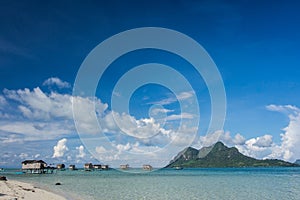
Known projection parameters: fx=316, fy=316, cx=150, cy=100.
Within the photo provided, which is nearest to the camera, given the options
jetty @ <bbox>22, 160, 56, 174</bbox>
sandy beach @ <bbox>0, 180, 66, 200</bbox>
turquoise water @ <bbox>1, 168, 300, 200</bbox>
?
sandy beach @ <bbox>0, 180, 66, 200</bbox>

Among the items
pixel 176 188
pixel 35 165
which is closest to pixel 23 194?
pixel 176 188

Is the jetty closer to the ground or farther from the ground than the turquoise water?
farther from the ground

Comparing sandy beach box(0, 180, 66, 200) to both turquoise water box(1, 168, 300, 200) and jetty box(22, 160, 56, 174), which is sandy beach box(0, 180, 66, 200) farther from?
jetty box(22, 160, 56, 174)

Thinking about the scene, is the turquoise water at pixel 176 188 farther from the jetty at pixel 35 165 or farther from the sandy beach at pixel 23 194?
the jetty at pixel 35 165

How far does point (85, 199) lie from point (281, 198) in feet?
67.2

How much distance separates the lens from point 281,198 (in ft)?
110

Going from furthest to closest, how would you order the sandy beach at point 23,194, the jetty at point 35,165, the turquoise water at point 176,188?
the jetty at point 35,165 → the turquoise water at point 176,188 → the sandy beach at point 23,194

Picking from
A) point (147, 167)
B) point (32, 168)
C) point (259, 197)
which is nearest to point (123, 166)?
point (147, 167)

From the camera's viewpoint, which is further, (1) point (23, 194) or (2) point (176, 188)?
(2) point (176, 188)

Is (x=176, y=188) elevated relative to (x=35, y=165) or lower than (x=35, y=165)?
lower

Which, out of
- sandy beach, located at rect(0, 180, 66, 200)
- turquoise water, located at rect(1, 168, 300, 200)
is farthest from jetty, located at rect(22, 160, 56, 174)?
sandy beach, located at rect(0, 180, 66, 200)

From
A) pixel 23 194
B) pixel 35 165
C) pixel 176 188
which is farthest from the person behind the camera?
pixel 35 165

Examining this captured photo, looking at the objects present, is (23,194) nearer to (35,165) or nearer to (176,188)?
(176,188)

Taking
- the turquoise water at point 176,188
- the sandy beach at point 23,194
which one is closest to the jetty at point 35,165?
the turquoise water at point 176,188
